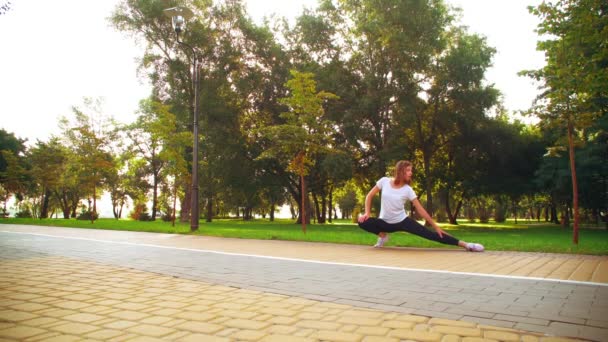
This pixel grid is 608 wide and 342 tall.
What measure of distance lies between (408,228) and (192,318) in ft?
19.0

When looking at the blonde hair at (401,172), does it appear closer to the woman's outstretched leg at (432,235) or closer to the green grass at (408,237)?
the woman's outstretched leg at (432,235)

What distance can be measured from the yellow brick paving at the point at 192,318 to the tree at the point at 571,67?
31.4ft

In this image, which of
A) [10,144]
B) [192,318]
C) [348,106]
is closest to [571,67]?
[192,318]

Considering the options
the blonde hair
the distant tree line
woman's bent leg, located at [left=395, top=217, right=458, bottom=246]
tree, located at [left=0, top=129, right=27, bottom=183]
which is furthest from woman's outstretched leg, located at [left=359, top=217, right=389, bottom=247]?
tree, located at [left=0, top=129, right=27, bottom=183]

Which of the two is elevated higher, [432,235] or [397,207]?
[397,207]

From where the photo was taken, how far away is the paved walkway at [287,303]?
2967 mm

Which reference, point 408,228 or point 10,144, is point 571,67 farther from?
point 10,144

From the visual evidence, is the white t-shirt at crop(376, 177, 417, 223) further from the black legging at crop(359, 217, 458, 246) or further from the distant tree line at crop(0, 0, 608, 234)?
the distant tree line at crop(0, 0, 608, 234)

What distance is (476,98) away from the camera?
1032 inches

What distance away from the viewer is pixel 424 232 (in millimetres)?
7988

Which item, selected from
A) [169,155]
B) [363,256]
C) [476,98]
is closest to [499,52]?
[476,98]

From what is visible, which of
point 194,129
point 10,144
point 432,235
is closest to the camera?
point 432,235

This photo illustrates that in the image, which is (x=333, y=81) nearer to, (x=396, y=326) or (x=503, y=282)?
(x=503, y=282)

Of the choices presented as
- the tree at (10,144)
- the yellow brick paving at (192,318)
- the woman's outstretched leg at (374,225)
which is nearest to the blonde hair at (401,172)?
the woman's outstretched leg at (374,225)
